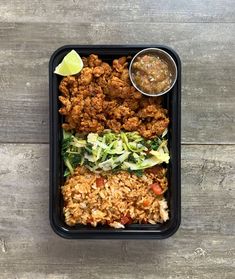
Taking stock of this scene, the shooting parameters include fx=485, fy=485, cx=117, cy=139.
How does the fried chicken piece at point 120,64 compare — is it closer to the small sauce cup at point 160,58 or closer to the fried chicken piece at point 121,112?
the small sauce cup at point 160,58

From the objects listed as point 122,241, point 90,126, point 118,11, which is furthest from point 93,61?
point 122,241

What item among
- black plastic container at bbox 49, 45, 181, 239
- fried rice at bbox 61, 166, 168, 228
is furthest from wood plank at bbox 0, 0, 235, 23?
fried rice at bbox 61, 166, 168, 228

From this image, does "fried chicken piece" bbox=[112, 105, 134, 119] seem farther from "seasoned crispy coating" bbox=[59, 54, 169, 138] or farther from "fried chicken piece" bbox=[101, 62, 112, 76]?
"fried chicken piece" bbox=[101, 62, 112, 76]

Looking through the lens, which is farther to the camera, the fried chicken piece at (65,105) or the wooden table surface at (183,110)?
the wooden table surface at (183,110)

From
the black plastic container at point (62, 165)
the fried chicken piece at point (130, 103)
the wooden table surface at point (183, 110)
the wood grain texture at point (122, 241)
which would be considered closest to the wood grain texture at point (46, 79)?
the wooden table surface at point (183, 110)

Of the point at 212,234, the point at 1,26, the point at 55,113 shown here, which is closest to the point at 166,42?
the point at 55,113

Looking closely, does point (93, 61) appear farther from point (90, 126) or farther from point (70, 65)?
point (90, 126)
